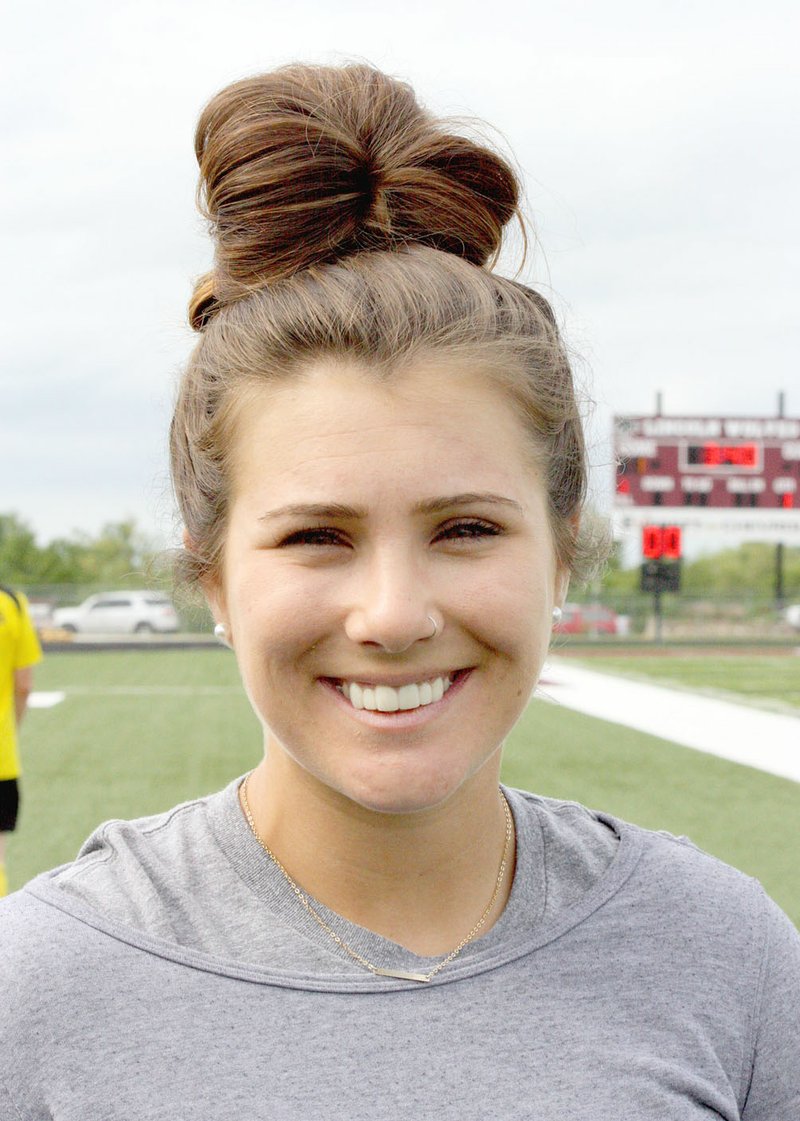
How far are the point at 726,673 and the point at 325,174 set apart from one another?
19.4 m

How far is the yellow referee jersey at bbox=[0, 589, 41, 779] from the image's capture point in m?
5.32

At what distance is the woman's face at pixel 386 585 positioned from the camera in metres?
1.21

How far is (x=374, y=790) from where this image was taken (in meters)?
1.23

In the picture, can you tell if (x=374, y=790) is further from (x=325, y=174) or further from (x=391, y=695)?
(x=325, y=174)

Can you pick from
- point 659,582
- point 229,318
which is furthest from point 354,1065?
point 659,582

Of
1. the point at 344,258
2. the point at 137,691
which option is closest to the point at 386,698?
the point at 344,258

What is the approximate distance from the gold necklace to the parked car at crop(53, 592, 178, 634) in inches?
1310

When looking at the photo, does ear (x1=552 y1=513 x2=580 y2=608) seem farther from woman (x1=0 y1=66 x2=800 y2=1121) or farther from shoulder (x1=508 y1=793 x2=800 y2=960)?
shoulder (x1=508 y1=793 x2=800 y2=960)

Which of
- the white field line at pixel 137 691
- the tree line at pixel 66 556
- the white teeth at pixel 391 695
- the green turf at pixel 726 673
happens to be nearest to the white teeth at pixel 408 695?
the white teeth at pixel 391 695

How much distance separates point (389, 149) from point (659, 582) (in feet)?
84.4

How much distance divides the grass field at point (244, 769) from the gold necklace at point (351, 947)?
4143 mm

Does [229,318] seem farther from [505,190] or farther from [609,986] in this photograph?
[609,986]

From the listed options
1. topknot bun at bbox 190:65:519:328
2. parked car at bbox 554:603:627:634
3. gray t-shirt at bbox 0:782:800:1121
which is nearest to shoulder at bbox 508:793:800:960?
gray t-shirt at bbox 0:782:800:1121

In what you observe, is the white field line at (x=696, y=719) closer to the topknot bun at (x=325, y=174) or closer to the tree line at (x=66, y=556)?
the topknot bun at (x=325, y=174)
